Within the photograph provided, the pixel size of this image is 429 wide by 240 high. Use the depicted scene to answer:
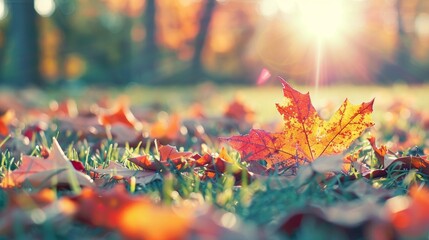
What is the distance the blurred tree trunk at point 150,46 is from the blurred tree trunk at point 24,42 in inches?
171

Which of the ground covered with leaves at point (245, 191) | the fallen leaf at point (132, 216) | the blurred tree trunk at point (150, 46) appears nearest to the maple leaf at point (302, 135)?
the ground covered with leaves at point (245, 191)

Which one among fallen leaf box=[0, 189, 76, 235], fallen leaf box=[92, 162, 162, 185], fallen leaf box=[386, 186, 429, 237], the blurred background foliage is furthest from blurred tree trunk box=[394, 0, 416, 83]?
fallen leaf box=[0, 189, 76, 235]

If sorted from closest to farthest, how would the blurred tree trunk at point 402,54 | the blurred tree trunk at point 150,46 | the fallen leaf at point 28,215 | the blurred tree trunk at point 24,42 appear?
the fallen leaf at point 28,215, the blurred tree trunk at point 24,42, the blurred tree trunk at point 150,46, the blurred tree trunk at point 402,54

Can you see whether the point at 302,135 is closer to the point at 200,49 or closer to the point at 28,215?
the point at 28,215

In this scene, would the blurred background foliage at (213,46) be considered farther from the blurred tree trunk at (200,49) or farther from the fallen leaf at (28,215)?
the fallen leaf at (28,215)

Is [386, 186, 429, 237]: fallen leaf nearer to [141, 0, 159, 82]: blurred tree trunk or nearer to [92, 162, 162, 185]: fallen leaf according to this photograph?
[92, 162, 162, 185]: fallen leaf

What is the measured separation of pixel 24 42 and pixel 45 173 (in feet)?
37.5

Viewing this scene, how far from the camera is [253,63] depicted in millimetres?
22516

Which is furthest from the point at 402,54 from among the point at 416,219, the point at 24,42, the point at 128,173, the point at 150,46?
the point at 416,219

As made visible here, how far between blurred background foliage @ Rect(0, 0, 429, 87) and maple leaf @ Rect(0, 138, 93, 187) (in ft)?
59.0

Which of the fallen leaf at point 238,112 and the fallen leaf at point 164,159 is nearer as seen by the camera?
the fallen leaf at point 164,159

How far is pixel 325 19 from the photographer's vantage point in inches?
735

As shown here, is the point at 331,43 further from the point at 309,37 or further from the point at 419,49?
the point at 419,49

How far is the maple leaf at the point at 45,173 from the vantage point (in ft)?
4.79
